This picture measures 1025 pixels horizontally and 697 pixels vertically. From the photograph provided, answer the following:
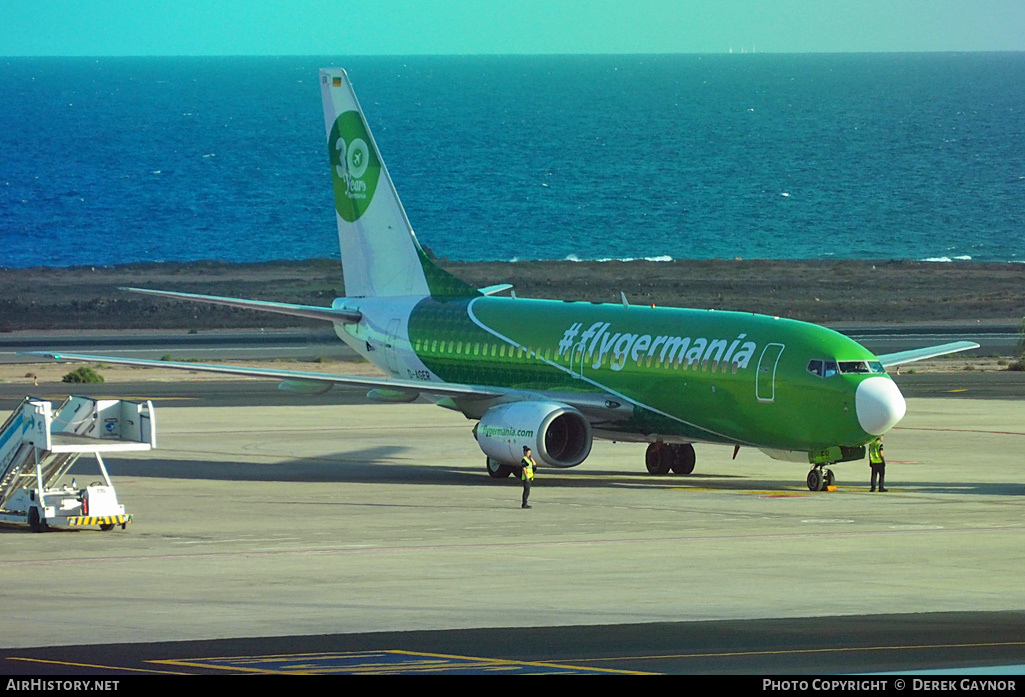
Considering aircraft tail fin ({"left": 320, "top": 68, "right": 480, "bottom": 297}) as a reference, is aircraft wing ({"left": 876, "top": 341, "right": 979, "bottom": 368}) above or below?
below

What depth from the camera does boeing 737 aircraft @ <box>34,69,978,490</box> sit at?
3956 centimetres

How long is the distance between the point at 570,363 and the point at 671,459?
4200 mm

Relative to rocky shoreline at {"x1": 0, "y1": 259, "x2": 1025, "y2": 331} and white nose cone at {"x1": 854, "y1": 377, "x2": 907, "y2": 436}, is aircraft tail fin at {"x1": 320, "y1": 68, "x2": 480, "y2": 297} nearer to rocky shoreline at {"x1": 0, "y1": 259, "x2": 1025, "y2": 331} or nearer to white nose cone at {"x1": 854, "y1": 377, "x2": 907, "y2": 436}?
white nose cone at {"x1": 854, "y1": 377, "x2": 907, "y2": 436}

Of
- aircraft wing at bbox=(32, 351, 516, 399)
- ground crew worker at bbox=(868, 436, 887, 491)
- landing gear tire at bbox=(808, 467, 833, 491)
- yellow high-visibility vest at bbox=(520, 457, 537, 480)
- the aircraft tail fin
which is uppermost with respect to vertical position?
the aircraft tail fin

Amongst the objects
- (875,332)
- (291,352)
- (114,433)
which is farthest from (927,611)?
(875,332)

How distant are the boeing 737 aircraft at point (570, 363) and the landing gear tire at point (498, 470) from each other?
44 millimetres

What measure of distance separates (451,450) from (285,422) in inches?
400

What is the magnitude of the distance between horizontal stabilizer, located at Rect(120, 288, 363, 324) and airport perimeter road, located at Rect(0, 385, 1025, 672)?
4.34 m

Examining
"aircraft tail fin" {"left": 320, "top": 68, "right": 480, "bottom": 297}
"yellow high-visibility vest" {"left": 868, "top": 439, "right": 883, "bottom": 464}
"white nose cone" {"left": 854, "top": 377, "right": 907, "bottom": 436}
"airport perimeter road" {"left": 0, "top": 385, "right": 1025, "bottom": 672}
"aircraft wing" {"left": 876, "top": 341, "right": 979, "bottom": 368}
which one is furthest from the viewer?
"aircraft tail fin" {"left": 320, "top": 68, "right": 480, "bottom": 297}

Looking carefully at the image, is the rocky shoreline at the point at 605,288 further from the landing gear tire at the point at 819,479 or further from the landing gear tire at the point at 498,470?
the landing gear tire at the point at 819,479

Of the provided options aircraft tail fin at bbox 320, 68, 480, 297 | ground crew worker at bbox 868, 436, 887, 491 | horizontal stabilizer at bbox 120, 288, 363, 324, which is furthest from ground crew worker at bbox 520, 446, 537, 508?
aircraft tail fin at bbox 320, 68, 480, 297

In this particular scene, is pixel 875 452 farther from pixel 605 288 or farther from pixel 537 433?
pixel 605 288

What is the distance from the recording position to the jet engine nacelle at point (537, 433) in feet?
136

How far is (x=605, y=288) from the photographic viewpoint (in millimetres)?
112188
